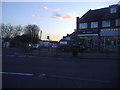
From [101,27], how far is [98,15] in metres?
4.02

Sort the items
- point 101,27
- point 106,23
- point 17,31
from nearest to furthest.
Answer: point 106,23, point 101,27, point 17,31

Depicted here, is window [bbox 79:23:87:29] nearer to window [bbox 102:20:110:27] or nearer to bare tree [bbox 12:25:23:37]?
window [bbox 102:20:110:27]

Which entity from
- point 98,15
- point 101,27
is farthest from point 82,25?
point 101,27

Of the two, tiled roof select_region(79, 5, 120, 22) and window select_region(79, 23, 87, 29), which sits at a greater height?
tiled roof select_region(79, 5, 120, 22)

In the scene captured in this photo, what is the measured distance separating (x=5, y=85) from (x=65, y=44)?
820 inches

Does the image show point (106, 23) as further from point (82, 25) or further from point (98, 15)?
point (82, 25)

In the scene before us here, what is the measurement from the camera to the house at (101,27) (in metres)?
28.5

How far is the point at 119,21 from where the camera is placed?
99.9 ft

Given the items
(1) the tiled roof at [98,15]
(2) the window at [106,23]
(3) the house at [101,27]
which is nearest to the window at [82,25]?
(3) the house at [101,27]

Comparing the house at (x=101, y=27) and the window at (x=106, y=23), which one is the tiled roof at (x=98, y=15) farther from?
the window at (x=106, y=23)

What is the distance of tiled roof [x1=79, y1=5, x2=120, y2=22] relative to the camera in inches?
1256

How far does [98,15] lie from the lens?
35469 mm

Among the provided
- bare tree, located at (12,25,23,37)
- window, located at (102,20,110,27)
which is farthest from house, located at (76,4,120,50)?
bare tree, located at (12,25,23,37)

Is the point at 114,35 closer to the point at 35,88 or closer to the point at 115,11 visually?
the point at 115,11
